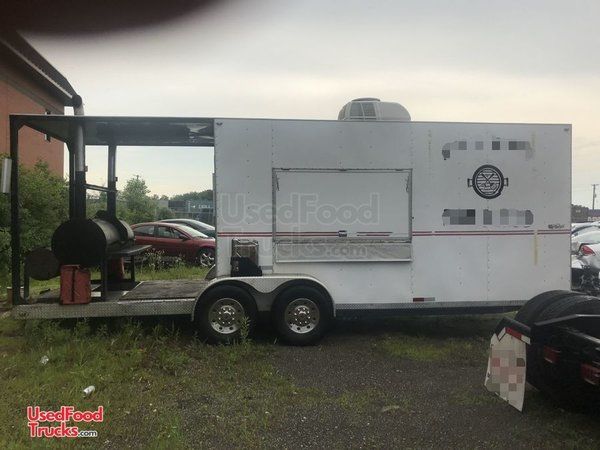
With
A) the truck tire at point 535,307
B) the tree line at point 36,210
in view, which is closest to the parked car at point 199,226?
the tree line at point 36,210

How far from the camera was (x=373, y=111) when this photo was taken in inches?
259

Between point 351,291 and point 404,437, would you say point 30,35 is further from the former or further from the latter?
point 351,291

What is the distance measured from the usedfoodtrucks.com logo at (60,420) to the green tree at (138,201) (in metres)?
18.3

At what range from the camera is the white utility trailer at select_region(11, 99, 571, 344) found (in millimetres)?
6098

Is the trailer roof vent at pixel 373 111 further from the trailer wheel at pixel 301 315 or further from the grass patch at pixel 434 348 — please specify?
the grass patch at pixel 434 348

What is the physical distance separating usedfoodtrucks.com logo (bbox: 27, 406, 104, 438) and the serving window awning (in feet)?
11.5

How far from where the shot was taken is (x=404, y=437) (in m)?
3.68

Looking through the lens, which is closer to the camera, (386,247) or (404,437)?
(404,437)

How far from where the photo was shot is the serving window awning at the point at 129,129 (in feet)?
20.0

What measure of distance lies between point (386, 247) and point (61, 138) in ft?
16.8

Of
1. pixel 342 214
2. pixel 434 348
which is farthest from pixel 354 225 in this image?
pixel 434 348

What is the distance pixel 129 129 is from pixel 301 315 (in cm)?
393

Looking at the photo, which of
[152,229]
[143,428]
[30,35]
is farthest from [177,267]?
[30,35]

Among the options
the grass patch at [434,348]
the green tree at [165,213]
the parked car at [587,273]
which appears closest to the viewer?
the grass patch at [434,348]
